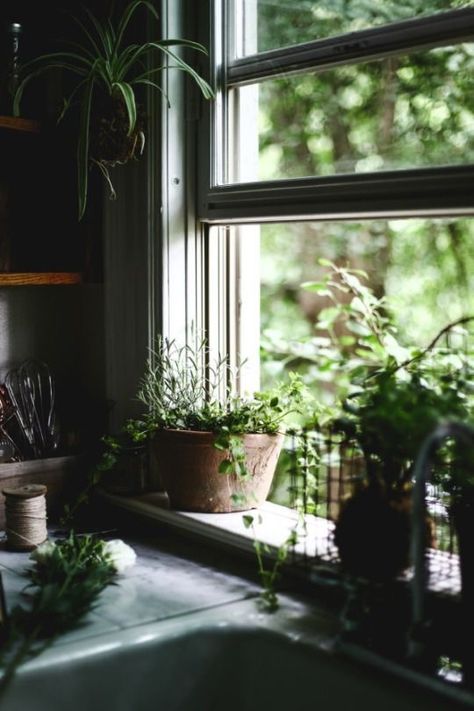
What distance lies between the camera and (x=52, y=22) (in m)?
2.34

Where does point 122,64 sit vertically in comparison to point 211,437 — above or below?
above

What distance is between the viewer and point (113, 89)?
2.03 meters

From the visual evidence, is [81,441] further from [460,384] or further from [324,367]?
[460,384]

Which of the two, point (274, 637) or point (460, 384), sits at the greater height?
point (460, 384)

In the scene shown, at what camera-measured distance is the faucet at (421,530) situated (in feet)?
4.10

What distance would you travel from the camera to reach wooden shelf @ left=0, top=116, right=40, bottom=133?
213 cm

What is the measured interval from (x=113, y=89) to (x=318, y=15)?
45 centimetres

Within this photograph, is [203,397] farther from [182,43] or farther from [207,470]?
[182,43]

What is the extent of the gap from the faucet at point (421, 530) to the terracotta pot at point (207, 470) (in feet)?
2.07

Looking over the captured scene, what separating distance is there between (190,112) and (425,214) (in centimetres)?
69

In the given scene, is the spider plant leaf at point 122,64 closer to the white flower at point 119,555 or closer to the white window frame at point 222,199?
the white window frame at point 222,199

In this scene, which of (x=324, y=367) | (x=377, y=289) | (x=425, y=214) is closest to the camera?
(x=425, y=214)

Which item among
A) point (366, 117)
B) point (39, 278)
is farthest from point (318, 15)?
point (39, 278)

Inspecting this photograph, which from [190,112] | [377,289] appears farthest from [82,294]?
[377,289]
